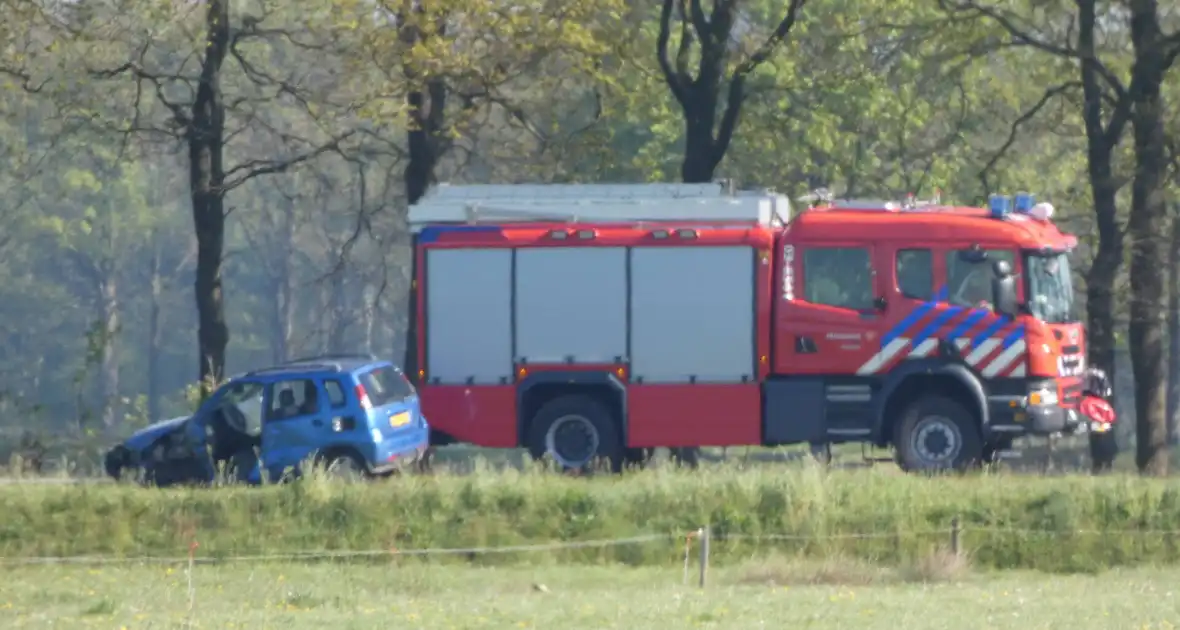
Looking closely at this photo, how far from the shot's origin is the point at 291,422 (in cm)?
2108

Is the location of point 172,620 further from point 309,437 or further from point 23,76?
point 23,76

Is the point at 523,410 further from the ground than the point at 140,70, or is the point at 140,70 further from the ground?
the point at 140,70

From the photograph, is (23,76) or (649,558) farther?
(23,76)

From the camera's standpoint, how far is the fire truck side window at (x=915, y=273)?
21172 mm

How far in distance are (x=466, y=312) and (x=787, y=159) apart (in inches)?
814

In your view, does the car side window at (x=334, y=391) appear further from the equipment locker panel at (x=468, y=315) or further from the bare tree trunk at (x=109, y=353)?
the bare tree trunk at (x=109, y=353)

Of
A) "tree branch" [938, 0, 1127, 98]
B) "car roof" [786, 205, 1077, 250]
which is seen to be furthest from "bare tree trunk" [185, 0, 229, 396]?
"tree branch" [938, 0, 1127, 98]

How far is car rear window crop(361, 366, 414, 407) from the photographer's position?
21.2 m

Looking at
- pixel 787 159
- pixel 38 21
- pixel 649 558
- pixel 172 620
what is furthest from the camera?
pixel 787 159

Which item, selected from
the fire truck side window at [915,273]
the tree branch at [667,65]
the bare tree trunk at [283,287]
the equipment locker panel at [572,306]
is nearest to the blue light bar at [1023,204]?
the fire truck side window at [915,273]

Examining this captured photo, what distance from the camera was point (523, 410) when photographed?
21906 mm

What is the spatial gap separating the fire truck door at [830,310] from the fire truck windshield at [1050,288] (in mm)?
1685

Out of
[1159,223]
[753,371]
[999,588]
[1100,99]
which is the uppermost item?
[1100,99]

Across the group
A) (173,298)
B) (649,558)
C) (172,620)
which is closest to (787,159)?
(649,558)
